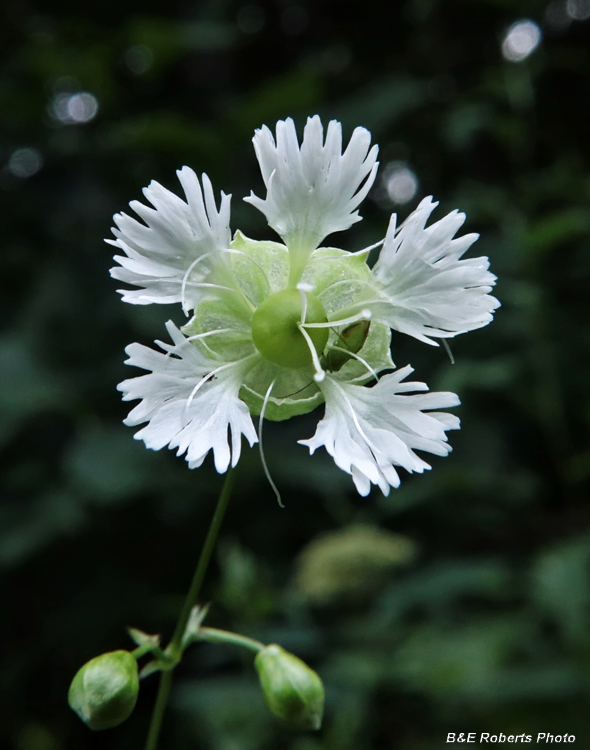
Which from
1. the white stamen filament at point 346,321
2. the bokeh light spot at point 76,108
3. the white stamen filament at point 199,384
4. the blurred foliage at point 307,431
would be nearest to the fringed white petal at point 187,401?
the white stamen filament at point 199,384

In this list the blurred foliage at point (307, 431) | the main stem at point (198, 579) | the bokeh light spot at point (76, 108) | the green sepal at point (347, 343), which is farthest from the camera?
the bokeh light spot at point (76, 108)

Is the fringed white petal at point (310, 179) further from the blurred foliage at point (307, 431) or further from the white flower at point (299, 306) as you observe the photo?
the blurred foliage at point (307, 431)

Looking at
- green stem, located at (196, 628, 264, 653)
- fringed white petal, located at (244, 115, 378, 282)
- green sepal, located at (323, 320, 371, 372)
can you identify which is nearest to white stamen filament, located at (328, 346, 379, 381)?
green sepal, located at (323, 320, 371, 372)

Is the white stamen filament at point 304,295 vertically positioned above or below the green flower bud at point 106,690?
above

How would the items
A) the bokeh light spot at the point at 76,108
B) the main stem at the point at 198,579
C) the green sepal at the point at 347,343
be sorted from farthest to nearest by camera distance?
1. the bokeh light spot at the point at 76,108
2. the green sepal at the point at 347,343
3. the main stem at the point at 198,579

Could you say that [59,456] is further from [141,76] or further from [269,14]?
[269,14]

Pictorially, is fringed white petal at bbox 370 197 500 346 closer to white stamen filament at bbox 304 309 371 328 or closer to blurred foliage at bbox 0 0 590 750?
white stamen filament at bbox 304 309 371 328
